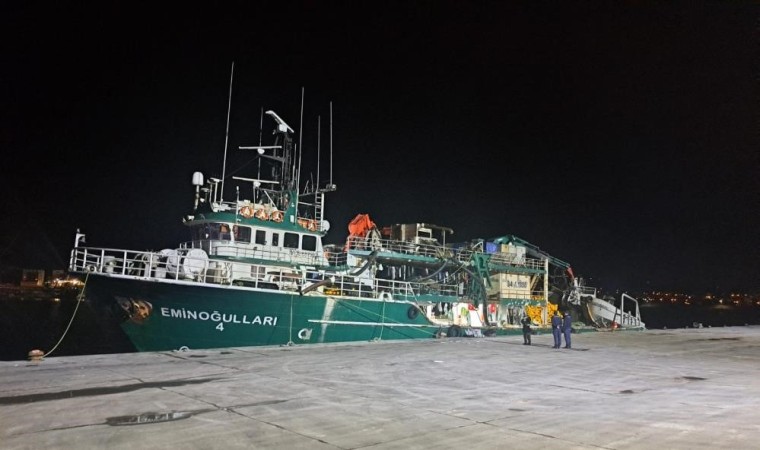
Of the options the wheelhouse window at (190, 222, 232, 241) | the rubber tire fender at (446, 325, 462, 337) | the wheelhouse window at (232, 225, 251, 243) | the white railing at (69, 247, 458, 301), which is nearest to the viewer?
the white railing at (69, 247, 458, 301)

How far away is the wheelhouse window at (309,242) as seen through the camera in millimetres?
20703

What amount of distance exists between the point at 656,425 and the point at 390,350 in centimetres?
914

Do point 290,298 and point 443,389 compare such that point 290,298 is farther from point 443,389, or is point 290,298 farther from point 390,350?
point 443,389

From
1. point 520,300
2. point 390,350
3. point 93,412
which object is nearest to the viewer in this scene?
point 93,412

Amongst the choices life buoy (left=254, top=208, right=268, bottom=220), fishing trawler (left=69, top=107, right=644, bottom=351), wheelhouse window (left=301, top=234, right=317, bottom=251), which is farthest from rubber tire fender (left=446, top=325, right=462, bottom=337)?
life buoy (left=254, top=208, right=268, bottom=220)

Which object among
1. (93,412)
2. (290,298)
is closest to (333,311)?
(290,298)

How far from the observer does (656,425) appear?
251 inches

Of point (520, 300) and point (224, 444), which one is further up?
point (520, 300)

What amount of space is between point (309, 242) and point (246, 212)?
9.63ft

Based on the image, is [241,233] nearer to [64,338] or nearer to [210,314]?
[210,314]

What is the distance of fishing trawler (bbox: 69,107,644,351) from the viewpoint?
1575cm

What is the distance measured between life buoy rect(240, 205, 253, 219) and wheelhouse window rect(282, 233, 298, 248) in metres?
1.71

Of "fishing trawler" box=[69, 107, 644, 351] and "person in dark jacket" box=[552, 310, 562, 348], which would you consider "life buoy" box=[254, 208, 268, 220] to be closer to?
"fishing trawler" box=[69, 107, 644, 351]

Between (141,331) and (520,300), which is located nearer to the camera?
(141,331)
